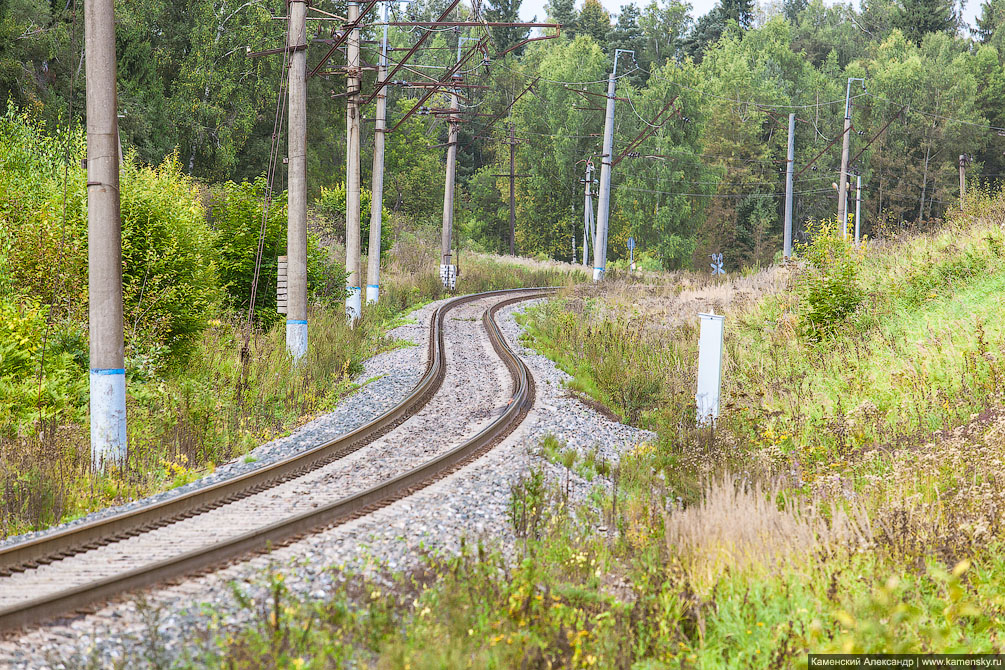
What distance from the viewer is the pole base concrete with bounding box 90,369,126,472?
Result: 9211 millimetres

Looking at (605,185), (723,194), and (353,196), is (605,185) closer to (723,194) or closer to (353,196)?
(353,196)

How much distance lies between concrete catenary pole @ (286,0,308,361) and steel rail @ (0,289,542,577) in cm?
410

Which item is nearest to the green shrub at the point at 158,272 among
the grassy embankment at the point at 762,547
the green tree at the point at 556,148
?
the grassy embankment at the point at 762,547

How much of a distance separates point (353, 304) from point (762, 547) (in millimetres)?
17681

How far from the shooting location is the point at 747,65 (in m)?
74.4

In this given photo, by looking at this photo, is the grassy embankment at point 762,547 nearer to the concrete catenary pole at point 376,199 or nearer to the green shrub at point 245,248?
the green shrub at point 245,248

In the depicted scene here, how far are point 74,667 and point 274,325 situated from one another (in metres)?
14.2

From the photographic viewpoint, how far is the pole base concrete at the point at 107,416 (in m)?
9.21

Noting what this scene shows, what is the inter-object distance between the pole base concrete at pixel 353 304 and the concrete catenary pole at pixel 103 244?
1240cm

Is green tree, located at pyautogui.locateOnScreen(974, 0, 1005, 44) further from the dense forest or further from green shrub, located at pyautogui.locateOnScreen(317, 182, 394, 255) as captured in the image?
green shrub, located at pyautogui.locateOnScreen(317, 182, 394, 255)

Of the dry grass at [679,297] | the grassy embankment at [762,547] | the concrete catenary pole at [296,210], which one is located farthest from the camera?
the dry grass at [679,297]

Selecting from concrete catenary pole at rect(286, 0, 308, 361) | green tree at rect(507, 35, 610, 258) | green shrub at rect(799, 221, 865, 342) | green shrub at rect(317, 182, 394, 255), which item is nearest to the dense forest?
green tree at rect(507, 35, 610, 258)

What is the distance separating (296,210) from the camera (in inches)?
615

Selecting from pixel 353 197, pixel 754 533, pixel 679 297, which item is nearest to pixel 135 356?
pixel 754 533
